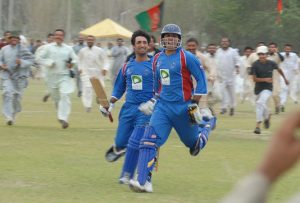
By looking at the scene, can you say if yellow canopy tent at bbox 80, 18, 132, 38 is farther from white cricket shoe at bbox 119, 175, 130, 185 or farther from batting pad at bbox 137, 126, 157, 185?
batting pad at bbox 137, 126, 157, 185

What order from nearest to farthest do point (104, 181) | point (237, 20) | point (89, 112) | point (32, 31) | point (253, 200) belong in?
point (253, 200) → point (104, 181) → point (89, 112) → point (237, 20) → point (32, 31)

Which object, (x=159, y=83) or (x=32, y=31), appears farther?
(x=32, y=31)

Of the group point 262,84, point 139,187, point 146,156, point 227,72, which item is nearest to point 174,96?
point 146,156

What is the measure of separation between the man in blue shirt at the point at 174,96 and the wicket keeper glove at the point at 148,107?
0.07 meters

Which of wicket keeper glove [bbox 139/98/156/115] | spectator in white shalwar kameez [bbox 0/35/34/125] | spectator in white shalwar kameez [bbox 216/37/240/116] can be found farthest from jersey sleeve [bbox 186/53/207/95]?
spectator in white shalwar kameez [bbox 216/37/240/116]

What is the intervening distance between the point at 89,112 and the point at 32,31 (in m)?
63.1

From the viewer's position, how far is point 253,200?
1570 millimetres

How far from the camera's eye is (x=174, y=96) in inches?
346

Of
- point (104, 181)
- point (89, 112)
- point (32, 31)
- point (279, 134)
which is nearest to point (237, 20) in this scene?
point (32, 31)

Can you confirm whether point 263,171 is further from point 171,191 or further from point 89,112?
point 89,112

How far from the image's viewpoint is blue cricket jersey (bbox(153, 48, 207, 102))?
8.74 metres

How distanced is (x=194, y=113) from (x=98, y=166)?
2524mm

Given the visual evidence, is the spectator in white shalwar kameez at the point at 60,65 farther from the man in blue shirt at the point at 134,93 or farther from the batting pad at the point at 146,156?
the batting pad at the point at 146,156

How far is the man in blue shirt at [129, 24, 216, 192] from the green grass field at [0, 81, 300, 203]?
1.80 feet
